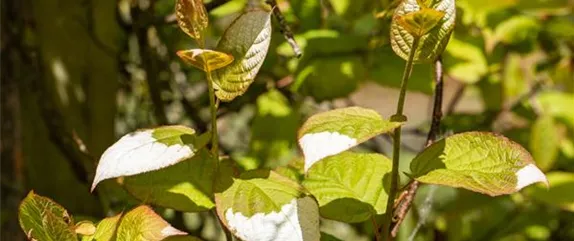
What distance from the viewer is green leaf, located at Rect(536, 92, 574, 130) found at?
1.48 meters

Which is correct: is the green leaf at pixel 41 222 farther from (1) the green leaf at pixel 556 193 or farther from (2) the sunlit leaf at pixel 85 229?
(1) the green leaf at pixel 556 193

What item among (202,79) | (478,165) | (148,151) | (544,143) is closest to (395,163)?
(478,165)

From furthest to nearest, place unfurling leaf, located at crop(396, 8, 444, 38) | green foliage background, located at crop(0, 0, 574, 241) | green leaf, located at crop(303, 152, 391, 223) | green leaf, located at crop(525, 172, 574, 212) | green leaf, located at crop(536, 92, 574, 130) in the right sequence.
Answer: green leaf, located at crop(536, 92, 574, 130) < green leaf, located at crop(525, 172, 574, 212) < green foliage background, located at crop(0, 0, 574, 241) < green leaf, located at crop(303, 152, 391, 223) < unfurling leaf, located at crop(396, 8, 444, 38)

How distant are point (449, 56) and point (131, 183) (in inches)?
24.6

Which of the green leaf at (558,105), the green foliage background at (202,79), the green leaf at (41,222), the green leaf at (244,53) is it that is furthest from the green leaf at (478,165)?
the green leaf at (558,105)

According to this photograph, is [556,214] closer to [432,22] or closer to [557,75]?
[557,75]

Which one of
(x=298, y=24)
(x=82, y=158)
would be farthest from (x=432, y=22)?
(x=82, y=158)

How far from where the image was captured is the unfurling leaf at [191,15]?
61 cm

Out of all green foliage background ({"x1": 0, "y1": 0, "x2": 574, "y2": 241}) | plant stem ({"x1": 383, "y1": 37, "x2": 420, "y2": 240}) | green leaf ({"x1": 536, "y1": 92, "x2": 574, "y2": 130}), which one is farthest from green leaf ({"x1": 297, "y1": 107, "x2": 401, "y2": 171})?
green leaf ({"x1": 536, "y1": 92, "x2": 574, "y2": 130})

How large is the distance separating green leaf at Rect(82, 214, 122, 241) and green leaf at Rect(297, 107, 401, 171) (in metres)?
0.15

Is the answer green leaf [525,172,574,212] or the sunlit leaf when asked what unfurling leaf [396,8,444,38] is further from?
green leaf [525,172,574,212]

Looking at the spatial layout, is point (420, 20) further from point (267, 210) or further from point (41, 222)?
point (41, 222)

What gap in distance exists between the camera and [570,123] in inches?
59.6

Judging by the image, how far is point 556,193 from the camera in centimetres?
134
